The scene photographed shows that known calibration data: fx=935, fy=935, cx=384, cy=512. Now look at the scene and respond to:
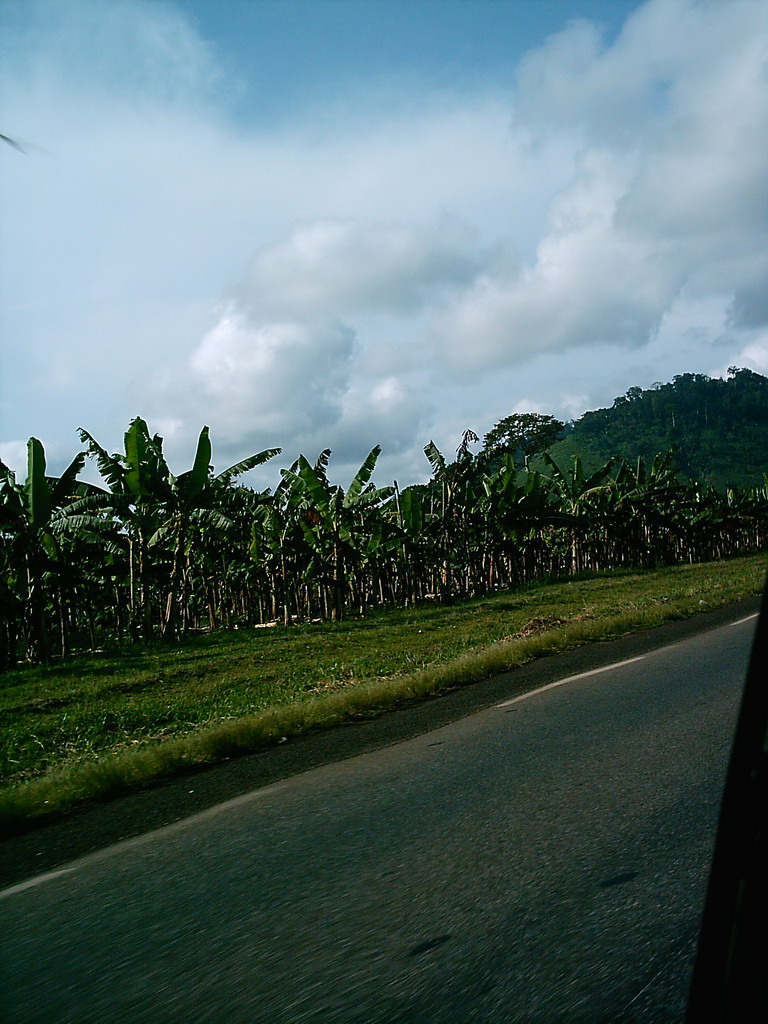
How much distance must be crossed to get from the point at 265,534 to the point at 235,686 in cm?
2132

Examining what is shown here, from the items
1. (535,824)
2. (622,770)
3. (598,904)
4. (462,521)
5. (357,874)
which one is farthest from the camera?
(462,521)

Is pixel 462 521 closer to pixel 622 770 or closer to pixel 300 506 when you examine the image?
pixel 300 506

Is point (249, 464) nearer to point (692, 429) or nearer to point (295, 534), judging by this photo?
point (295, 534)

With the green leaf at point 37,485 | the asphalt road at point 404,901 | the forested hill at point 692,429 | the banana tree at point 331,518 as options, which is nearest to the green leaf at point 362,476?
the banana tree at point 331,518

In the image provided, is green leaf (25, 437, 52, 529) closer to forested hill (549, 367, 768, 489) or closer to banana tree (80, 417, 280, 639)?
banana tree (80, 417, 280, 639)

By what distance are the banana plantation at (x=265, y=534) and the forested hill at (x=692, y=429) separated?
5049 cm

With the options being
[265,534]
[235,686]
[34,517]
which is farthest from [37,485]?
[265,534]

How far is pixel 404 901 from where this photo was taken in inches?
153

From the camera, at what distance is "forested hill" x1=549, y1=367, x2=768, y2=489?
371 feet

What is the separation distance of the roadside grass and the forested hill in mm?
81761

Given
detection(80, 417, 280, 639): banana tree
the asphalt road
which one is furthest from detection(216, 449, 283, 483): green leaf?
the asphalt road

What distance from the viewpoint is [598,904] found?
3645 mm

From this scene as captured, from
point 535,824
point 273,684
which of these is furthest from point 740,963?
point 273,684

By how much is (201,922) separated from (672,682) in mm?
6538
